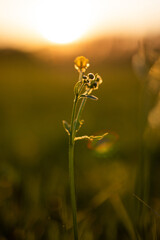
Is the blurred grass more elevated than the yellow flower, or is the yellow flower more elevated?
the yellow flower

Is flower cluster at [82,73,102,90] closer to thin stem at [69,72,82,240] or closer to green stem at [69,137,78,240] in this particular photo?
thin stem at [69,72,82,240]

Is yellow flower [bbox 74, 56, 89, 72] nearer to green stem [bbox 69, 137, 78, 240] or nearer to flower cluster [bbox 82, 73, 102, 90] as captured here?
flower cluster [bbox 82, 73, 102, 90]

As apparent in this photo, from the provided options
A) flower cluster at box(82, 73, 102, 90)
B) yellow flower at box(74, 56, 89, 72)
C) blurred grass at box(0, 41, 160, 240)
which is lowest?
blurred grass at box(0, 41, 160, 240)

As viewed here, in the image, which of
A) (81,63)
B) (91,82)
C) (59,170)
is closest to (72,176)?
(91,82)

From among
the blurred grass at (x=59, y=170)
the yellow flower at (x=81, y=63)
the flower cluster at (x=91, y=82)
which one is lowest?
the blurred grass at (x=59, y=170)

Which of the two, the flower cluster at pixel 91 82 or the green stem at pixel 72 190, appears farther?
the flower cluster at pixel 91 82

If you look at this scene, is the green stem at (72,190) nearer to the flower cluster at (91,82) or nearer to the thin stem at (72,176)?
the thin stem at (72,176)

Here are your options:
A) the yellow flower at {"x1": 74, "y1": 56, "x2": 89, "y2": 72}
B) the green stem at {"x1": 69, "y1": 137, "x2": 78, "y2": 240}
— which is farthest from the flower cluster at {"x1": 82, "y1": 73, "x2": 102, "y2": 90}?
the green stem at {"x1": 69, "y1": 137, "x2": 78, "y2": 240}

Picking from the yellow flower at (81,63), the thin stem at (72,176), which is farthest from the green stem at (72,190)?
the yellow flower at (81,63)

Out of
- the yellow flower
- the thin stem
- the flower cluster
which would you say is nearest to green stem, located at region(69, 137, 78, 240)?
the thin stem

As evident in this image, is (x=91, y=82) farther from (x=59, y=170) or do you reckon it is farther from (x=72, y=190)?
(x=59, y=170)

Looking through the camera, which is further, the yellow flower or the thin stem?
the yellow flower
